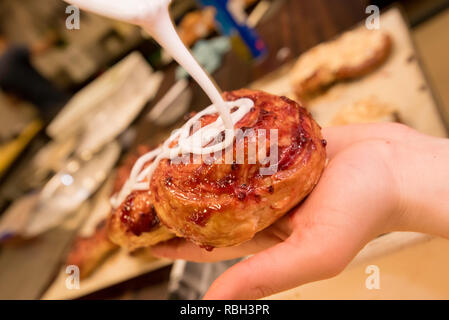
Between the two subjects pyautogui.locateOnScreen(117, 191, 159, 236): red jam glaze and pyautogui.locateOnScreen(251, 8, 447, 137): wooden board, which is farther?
pyautogui.locateOnScreen(251, 8, 447, 137): wooden board

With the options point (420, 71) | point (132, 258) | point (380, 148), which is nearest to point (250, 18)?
Answer: point (420, 71)

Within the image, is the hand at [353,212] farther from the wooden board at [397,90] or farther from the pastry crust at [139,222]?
the wooden board at [397,90]

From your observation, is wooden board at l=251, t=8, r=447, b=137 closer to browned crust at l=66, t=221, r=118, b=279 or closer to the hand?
the hand

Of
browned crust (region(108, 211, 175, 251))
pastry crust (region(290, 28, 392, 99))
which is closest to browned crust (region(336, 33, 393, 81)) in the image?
pastry crust (region(290, 28, 392, 99))

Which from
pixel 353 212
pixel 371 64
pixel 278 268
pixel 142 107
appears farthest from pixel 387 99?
pixel 142 107

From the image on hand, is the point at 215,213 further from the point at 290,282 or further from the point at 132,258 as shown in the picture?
the point at 132,258

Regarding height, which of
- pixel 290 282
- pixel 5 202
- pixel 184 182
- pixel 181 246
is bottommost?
pixel 5 202

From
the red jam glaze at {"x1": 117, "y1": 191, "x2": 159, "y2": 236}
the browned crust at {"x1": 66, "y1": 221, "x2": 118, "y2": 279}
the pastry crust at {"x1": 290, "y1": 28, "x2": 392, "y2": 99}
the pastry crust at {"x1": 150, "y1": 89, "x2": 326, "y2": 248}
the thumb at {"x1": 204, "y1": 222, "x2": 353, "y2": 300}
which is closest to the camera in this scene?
the thumb at {"x1": 204, "y1": 222, "x2": 353, "y2": 300}

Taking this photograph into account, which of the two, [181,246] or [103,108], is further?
[103,108]
